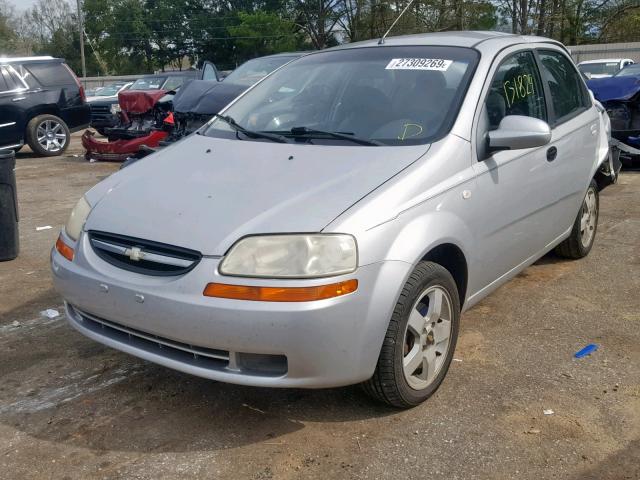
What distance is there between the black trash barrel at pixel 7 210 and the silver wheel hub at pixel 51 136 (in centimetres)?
779

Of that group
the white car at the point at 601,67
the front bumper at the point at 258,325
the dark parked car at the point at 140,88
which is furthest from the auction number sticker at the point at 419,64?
the white car at the point at 601,67

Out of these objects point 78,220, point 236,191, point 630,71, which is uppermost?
point 236,191

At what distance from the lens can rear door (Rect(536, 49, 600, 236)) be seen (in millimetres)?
4301

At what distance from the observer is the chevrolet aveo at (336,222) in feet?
8.88

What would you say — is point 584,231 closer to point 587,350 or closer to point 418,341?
point 587,350

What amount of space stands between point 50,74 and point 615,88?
394 inches

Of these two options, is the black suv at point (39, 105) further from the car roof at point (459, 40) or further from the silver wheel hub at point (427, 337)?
the silver wheel hub at point (427, 337)

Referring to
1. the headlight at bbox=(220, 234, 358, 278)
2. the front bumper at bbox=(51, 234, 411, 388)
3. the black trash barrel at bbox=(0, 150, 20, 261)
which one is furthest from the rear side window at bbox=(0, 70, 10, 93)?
the headlight at bbox=(220, 234, 358, 278)

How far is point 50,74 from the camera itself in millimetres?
13250

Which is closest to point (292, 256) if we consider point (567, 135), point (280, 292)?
point (280, 292)

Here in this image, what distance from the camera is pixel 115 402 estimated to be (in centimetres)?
330

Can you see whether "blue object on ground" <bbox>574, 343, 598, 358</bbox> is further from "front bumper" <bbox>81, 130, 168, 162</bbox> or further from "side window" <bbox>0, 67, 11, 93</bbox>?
"side window" <bbox>0, 67, 11, 93</bbox>

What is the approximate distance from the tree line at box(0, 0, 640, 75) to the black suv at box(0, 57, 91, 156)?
22974mm

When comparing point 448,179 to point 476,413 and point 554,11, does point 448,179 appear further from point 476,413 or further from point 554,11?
point 554,11
